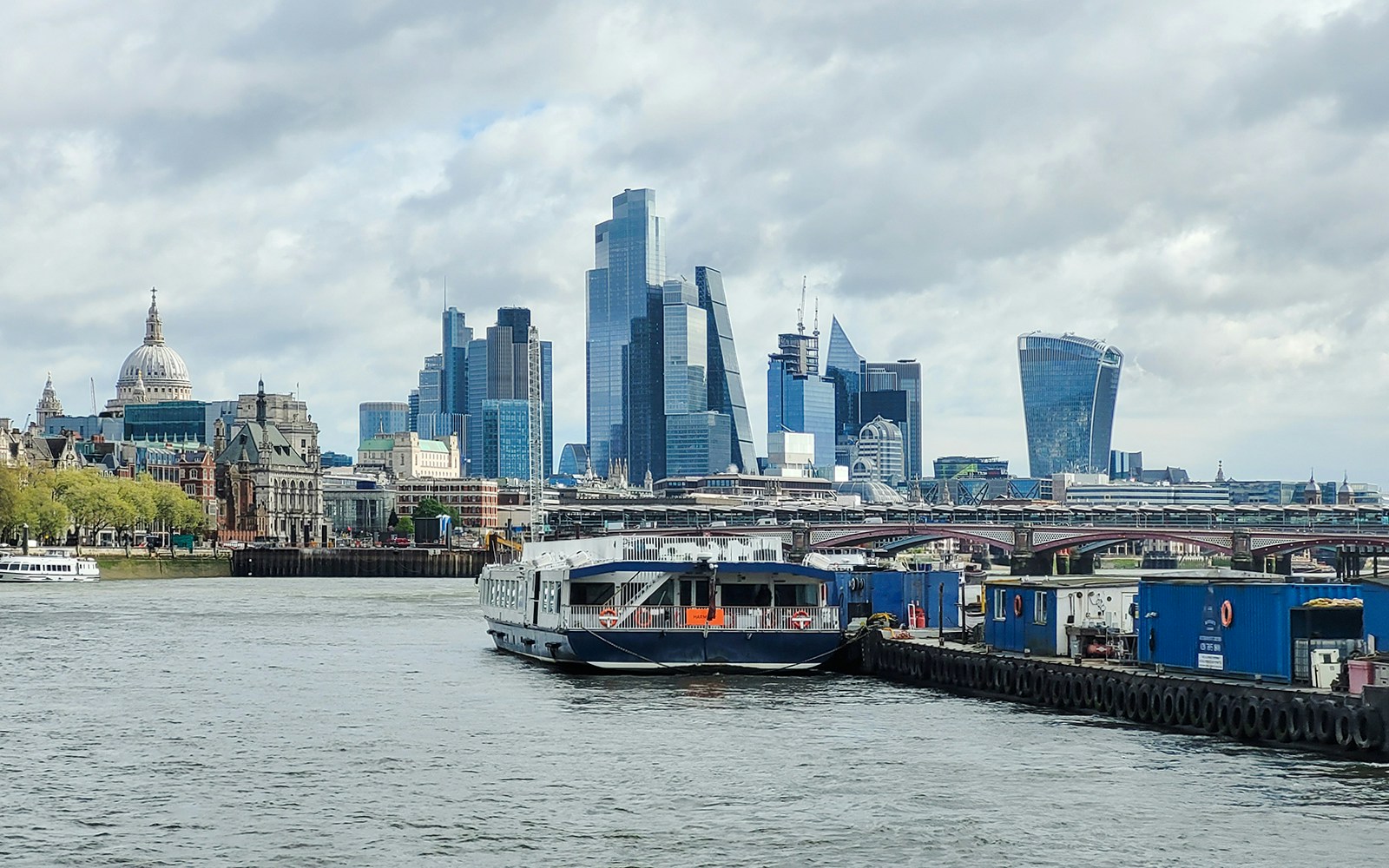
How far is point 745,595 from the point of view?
7981cm

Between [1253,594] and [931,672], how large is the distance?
19.6 metres

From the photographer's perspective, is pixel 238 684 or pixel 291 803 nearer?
pixel 291 803

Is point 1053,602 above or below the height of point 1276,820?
Answer: above

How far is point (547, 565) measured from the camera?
285 ft

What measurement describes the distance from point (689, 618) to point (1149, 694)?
2151 centimetres

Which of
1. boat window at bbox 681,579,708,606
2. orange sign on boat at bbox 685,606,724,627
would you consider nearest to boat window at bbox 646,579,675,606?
boat window at bbox 681,579,708,606

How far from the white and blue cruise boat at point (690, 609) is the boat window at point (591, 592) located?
34 mm

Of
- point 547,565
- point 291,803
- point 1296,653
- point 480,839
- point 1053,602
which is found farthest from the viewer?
point 547,565

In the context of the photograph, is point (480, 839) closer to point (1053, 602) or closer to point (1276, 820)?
point (1276, 820)

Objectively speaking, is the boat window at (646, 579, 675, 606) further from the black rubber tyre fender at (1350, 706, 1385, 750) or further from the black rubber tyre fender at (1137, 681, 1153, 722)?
the black rubber tyre fender at (1350, 706, 1385, 750)

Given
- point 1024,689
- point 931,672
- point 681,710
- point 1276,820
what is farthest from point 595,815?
point 931,672

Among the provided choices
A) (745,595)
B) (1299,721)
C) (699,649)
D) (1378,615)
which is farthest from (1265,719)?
(745,595)

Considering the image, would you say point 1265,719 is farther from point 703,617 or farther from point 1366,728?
point 703,617

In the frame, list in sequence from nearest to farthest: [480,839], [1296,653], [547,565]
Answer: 1. [480,839]
2. [1296,653]
3. [547,565]
